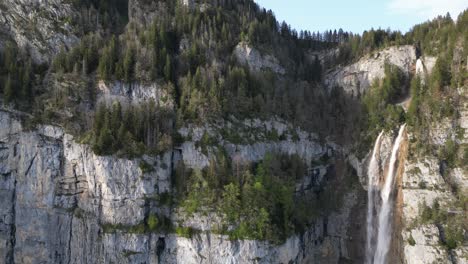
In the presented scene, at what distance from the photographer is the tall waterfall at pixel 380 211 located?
65.9 metres

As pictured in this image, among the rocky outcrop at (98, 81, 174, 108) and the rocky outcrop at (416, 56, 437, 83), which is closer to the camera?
the rocky outcrop at (98, 81, 174, 108)

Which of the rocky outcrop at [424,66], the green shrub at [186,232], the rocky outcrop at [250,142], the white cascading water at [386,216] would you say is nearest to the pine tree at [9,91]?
the rocky outcrop at [250,142]

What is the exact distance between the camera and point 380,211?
68.2 meters

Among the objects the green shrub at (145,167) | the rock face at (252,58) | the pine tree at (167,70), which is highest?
the rock face at (252,58)

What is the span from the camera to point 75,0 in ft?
271

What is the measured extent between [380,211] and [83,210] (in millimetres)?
45703

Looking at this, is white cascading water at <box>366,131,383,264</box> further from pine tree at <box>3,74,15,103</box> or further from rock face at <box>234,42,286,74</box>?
pine tree at <box>3,74,15,103</box>

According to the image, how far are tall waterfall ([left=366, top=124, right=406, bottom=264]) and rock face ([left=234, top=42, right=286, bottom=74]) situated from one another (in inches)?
1086

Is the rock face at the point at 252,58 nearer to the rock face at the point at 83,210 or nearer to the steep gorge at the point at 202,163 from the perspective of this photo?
the steep gorge at the point at 202,163

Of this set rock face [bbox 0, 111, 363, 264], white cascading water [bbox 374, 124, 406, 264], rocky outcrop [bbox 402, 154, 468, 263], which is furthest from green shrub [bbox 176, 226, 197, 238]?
rocky outcrop [bbox 402, 154, 468, 263]

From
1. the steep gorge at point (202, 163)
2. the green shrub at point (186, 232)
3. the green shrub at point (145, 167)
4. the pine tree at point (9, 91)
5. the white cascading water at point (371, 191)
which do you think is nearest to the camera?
A: the green shrub at point (186, 232)

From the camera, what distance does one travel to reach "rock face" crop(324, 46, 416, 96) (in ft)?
274

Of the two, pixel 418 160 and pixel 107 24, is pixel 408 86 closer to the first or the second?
pixel 418 160

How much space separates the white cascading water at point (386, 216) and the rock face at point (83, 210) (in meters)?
13.2
